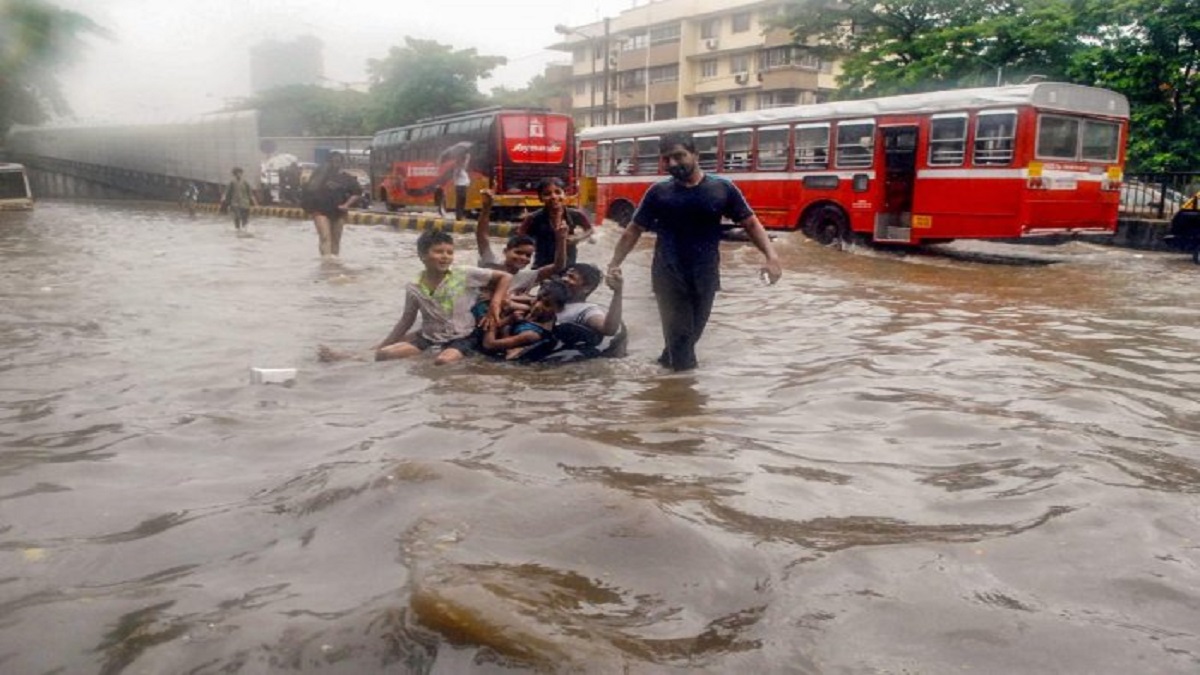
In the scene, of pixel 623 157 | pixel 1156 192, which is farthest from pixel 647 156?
pixel 1156 192

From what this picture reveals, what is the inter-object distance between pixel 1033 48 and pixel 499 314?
20.1 m

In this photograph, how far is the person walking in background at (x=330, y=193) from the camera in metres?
12.9

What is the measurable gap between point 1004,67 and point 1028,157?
10.7m

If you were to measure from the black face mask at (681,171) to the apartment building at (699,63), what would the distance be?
126 ft

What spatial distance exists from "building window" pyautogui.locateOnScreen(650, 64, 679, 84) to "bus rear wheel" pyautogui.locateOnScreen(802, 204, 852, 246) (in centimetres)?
3516

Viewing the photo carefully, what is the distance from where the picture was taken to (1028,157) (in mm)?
13859

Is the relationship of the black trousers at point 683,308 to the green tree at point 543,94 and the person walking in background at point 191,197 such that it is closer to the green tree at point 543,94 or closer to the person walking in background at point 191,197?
the person walking in background at point 191,197

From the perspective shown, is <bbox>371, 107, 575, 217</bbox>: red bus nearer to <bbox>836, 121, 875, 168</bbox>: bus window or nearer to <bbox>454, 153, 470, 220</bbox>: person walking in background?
<bbox>454, 153, 470, 220</bbox>: person walking in background

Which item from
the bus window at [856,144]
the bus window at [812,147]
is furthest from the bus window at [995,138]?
the bus window at [812,147]

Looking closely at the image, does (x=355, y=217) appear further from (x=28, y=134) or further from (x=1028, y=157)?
(x=28, y=134)

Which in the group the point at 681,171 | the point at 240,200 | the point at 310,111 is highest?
the point at 310,111

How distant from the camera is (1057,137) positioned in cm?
1422

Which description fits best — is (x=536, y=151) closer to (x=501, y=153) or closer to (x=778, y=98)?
(x=501, y=153)

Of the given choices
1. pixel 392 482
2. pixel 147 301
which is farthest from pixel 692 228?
pixel 147 301
